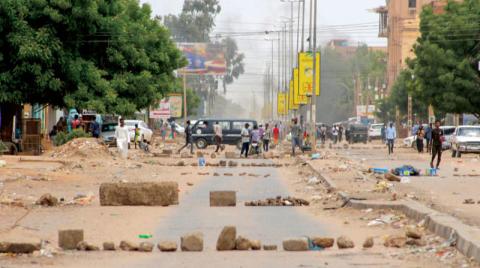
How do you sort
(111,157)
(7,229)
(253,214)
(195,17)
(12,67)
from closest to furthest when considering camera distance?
(7,229), (253,214), (111,157), (12,67), (195,17)

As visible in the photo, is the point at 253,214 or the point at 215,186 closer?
the point at 253,214

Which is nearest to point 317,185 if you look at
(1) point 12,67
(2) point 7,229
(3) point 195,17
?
(2) point 7,229

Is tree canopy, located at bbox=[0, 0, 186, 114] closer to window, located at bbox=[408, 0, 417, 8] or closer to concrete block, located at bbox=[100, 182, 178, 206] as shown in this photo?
concrete block, located at bbox=[100, 182, 178, 206]

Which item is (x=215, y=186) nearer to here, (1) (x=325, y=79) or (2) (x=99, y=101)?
(2) (x=99, y=101)

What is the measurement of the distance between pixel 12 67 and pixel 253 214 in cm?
3085

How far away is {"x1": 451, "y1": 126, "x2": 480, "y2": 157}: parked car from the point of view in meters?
55.7

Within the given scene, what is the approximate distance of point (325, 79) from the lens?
194125 millimetres

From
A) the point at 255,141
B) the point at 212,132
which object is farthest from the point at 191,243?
the point at 212,132

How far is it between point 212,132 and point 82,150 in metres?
26.9

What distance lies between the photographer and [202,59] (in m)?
122

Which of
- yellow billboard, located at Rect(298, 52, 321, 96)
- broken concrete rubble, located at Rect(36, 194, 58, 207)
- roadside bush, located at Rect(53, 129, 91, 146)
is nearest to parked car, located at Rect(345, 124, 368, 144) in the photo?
yellow billboard, located at Rect(298, 52, 321, 96)

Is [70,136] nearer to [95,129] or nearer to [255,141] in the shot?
[95,129]

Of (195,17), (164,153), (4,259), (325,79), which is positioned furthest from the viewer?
(325,79)

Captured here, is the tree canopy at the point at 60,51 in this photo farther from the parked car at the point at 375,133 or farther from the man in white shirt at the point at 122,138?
the parked car at the point at 375,133
